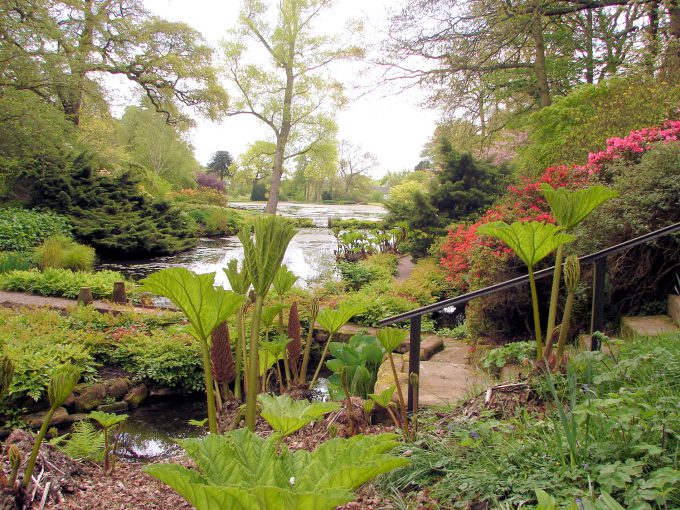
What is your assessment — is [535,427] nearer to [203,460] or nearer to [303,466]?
[303,466]

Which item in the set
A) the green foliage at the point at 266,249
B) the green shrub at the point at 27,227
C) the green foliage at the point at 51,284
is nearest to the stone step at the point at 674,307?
the green foliage at the point at 266,249

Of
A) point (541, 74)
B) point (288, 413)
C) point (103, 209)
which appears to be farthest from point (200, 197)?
point (288, 413)

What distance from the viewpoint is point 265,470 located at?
954 millimetres

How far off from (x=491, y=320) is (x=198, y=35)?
18.6 meters

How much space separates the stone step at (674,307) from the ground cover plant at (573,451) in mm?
1583

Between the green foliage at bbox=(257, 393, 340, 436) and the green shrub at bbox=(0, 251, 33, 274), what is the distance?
8019 millimetres

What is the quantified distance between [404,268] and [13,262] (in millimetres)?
7345

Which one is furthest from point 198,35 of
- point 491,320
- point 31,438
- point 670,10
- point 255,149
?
point 31,438

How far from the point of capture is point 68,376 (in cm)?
150

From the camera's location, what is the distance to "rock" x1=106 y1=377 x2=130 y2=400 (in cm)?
402

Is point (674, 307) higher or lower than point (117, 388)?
higher

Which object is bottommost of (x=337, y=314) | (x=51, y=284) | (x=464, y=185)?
(x=51, y=284)

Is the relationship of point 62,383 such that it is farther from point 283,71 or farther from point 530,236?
point 283,71

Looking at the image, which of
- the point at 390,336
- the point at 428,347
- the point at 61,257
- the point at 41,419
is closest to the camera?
the point at 390,336
